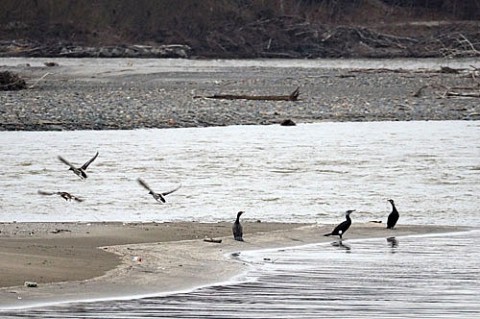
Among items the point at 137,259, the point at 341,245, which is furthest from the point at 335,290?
the point at 341,245

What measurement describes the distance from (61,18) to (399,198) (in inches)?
3053

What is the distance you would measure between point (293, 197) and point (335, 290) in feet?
25.7

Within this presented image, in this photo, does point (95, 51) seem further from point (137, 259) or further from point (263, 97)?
point (137, 259)

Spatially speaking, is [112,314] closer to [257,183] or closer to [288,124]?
[257,183]

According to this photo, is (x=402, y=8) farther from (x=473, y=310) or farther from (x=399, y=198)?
(x=473, y=310)

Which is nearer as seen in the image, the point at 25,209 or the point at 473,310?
the point at 473,310

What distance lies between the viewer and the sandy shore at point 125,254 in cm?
1016

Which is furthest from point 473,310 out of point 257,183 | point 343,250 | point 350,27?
point 350,27

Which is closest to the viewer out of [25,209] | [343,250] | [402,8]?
[343,250]

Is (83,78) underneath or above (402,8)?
underneath

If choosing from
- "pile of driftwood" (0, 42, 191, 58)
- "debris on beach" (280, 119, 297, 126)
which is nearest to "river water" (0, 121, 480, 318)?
"debris on beach" (280, 119, 297, 126)

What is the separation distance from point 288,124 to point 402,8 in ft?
217

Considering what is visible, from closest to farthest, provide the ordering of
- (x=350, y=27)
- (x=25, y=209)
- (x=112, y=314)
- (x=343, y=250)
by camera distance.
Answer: (x=112, y=314) → (x=343, y=250) → (x=25, y=209) → (x=350, y=27)

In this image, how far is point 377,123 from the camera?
3131cm
